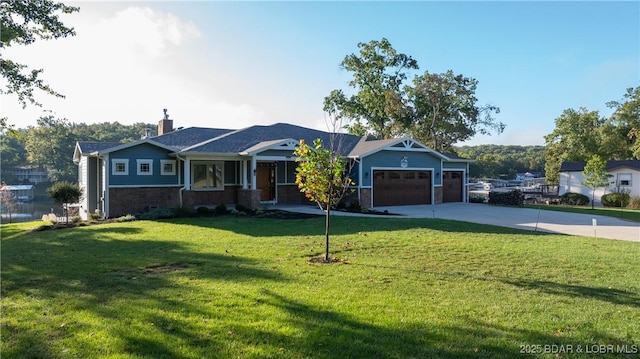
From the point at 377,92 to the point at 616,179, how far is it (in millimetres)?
19578

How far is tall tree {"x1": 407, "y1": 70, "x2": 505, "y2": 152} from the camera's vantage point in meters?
36.5

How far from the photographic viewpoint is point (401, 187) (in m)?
22.4

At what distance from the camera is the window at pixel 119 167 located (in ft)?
Result: 56.3

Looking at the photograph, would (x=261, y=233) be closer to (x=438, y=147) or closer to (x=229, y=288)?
(x=229, y=288)

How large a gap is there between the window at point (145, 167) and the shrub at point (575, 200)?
2914 cm

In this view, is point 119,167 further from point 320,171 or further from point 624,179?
point 624,179

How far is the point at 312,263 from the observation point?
297 inches

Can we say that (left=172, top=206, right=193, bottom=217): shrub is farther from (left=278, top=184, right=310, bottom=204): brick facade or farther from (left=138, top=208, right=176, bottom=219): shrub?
(left=278, top=184, right=310, bottom=204): brick facade

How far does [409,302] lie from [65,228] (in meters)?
12.3

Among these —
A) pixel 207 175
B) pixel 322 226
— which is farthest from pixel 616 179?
pixel 207 175

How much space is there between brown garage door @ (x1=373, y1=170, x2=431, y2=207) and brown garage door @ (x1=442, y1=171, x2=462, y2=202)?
172 centimetres

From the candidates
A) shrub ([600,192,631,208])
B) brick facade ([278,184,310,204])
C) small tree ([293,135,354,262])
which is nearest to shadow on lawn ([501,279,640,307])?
small tree ([293,135,354,262])

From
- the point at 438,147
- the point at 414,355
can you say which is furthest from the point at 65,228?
the point at 438,147

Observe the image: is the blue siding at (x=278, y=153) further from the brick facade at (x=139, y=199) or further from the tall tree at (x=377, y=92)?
the tall tree at (x=377, y=92)
